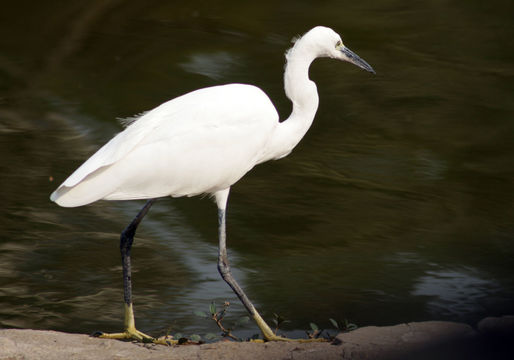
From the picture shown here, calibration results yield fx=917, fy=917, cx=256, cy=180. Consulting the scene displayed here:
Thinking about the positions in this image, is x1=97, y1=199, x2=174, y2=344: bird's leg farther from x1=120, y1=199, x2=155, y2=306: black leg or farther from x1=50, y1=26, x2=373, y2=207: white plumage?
x1=50, y1=26, x2=373, y2=207: white plumage

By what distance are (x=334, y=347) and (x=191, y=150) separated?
1114mm

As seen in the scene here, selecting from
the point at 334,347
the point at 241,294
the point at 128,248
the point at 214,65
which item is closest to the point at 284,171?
the point at 214,65

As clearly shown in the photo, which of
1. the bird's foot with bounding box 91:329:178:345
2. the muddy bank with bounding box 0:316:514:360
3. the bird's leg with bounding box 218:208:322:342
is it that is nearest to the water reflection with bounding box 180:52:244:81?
the bird's leg with bounding box 218:208:322:342

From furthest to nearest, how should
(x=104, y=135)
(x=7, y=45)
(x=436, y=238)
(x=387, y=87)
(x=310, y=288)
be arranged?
(x=7, y=45) → (x=387, y=87) → (x=104, y=135) → (x=436, y=238) → (x=310, y=288)

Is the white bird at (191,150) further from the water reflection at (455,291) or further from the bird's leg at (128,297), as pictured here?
the water reflection at (455,291)

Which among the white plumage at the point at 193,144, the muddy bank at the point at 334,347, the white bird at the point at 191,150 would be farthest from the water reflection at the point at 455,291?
the white plumage at the point at 193,144

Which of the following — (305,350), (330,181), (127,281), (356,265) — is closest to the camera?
(305,350)

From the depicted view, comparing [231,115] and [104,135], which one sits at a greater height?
[231,115]

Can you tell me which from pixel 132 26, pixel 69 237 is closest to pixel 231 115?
pixel 69 237

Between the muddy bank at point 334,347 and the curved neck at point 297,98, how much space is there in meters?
1.02

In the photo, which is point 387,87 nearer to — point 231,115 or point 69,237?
point 69,237

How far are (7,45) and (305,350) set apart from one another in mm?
6927

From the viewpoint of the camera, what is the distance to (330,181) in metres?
6.69

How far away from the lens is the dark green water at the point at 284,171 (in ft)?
16.4
